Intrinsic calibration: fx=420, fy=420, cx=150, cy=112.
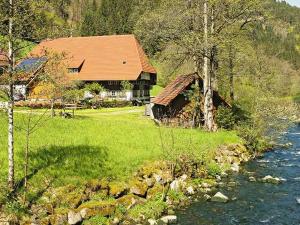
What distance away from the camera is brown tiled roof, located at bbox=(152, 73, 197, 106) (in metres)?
38.5

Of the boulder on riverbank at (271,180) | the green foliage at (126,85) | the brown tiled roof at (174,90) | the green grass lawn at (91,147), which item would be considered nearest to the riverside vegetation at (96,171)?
the green grass lawn at (91,147)

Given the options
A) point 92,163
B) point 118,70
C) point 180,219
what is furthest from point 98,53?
point 180,219

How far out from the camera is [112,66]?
2464 inches

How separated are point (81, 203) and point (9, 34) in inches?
323

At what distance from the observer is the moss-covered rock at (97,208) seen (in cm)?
1886

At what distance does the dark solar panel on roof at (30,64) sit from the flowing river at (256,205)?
9.59 metres

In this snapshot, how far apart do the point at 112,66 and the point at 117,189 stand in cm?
4310

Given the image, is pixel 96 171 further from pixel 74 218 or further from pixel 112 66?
pixel 112 66

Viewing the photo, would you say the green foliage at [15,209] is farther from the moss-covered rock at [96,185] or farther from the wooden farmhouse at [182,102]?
the wooden farmhouse at [182,102]

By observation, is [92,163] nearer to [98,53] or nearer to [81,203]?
[81,203]

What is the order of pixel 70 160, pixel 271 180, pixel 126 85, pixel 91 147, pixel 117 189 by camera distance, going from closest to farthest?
pixel 117 189 → pixel 70 160 → pixel 91 147 → pixel 271 180 → pixel 126 85

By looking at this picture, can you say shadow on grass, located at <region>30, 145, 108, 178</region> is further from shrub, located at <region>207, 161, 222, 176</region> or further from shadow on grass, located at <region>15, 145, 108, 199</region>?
shrub, located at <region>207, 161, 222, 176</region>

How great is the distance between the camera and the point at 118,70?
61781 mm

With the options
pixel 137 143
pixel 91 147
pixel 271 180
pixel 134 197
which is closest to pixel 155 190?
pixel 134 197
